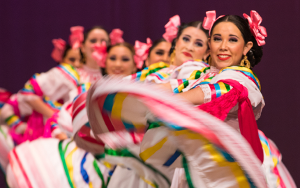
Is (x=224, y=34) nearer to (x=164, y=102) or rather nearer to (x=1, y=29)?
(x=164, y=102)

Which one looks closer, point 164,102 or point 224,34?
point 164,102

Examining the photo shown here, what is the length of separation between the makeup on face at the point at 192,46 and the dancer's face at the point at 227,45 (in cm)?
38

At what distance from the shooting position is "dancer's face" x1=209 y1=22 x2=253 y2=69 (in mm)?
1213

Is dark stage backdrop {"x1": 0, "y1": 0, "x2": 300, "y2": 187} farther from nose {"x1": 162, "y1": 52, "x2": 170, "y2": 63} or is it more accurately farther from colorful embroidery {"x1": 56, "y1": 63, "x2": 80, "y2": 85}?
colorful embroidery {"x1": 56, "y1": 63, "x2": 80, "y2": 85}

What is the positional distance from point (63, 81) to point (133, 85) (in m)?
1.64

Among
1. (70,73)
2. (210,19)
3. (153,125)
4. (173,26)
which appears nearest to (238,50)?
(210,19)

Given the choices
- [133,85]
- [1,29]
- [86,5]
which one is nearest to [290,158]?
[133,85]

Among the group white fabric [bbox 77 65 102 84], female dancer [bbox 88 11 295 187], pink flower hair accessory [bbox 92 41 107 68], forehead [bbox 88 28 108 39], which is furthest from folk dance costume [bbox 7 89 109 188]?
forehead [bbox 88 28 108 39]

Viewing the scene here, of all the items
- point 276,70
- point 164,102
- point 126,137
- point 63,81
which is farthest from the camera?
point 63,81

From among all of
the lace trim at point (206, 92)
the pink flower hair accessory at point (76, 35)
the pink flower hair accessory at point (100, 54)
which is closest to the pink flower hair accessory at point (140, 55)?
the pink flower hair accessory at point (100, 54)

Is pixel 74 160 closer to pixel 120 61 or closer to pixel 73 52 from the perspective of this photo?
pixel 120 61

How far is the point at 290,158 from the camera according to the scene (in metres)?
2.20

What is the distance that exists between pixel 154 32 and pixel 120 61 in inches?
30.7

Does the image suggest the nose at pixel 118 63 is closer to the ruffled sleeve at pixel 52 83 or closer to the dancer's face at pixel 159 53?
the dancer's face at pixel 159 53
